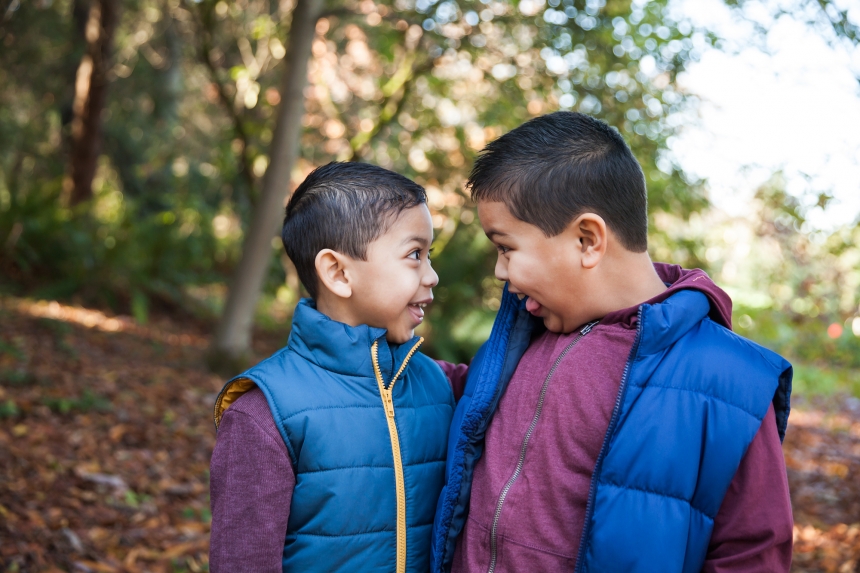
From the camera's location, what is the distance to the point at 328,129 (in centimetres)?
999

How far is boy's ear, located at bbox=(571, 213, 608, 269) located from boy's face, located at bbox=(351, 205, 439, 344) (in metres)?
0.38

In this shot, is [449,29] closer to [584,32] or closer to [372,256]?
[584,32]

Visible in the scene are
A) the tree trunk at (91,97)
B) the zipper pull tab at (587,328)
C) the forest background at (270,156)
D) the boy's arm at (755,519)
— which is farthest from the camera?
the tree trunk at (91,97)

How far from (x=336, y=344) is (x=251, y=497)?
0.42 meters

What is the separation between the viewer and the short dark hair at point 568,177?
1720 mm

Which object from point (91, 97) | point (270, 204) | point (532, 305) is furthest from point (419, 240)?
point (91, 97)

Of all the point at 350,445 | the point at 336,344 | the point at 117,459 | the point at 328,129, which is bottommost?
the point at 117,459

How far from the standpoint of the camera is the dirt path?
3537mm

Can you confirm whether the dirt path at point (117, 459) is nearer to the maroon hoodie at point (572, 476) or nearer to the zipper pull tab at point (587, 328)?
the maroon hoodie at point (572, 476)

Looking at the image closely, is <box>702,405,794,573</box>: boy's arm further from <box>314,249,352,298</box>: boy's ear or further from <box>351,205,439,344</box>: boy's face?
<box>314,249,352,298</box>: boy's ear

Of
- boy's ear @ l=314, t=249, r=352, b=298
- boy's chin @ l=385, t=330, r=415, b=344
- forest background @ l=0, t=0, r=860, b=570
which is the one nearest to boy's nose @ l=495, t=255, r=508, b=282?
boy's chin @ l=385, t=330, r=415, b=344

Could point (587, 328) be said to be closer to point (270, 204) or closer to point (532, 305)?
Result: point (532, 305)

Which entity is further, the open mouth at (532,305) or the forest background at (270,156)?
the forest background at (270,156)

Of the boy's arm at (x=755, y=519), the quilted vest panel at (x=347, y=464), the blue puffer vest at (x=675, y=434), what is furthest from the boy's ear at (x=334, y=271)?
the boy's arm at (x=755, y=519)
